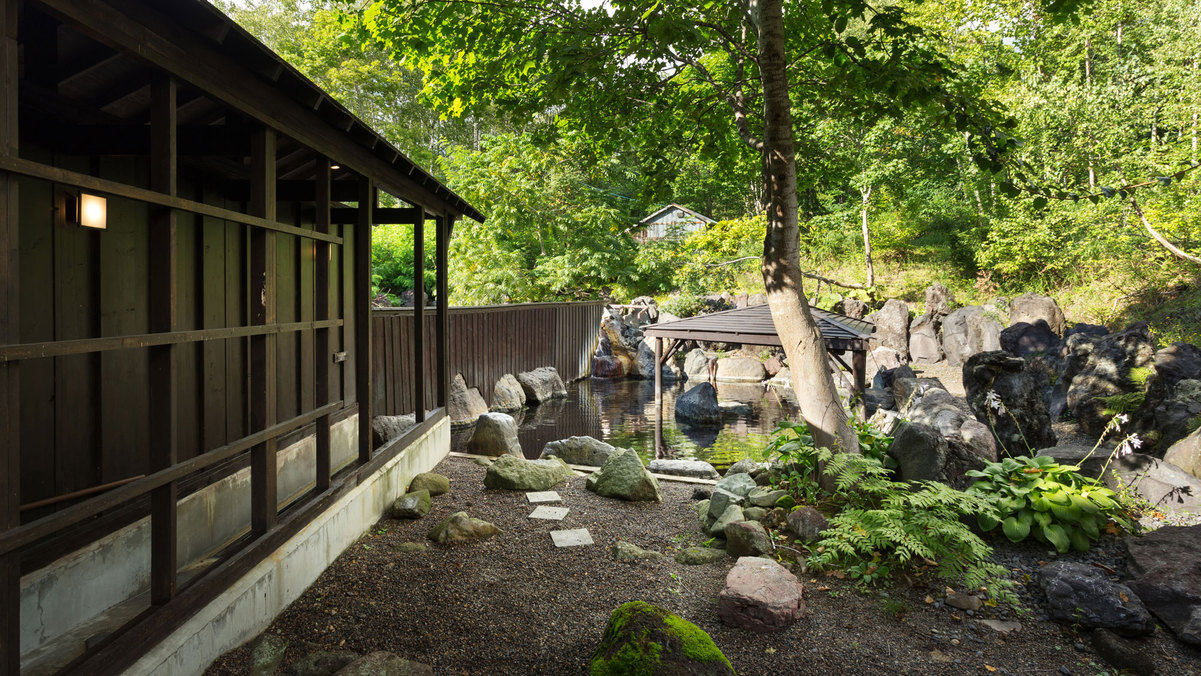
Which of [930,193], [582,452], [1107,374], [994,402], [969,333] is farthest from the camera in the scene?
[930,193]

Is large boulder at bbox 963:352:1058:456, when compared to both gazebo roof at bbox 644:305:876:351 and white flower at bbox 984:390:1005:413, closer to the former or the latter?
white flower at bbox 984:390:1005:413

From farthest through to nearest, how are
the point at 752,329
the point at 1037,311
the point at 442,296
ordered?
1. the point at 1037,311
2. the point at 752,329
3. the point at 442,296

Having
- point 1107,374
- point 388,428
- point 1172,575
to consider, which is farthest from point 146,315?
point 1107,374

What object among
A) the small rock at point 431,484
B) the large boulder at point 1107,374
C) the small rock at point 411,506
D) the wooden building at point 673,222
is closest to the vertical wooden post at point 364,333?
the small rock at point 411,506

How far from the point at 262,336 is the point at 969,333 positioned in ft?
59.4

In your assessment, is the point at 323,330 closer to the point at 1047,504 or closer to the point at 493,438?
the point at 493,438

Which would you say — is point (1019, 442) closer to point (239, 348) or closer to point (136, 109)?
point (239, 348)

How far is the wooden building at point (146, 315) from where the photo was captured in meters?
2.08

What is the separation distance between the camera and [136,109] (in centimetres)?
353

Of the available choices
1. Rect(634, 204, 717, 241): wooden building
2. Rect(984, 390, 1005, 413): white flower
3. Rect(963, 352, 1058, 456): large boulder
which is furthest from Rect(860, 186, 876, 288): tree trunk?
Rect(984, 390, 1005, 413): white flower

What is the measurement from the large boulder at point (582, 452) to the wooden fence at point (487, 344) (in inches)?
95.6

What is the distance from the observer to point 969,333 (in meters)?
16.8

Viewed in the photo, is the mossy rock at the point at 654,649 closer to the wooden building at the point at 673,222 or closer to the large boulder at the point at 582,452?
the large boulder at the point at 582,452

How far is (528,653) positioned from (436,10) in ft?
18.3
